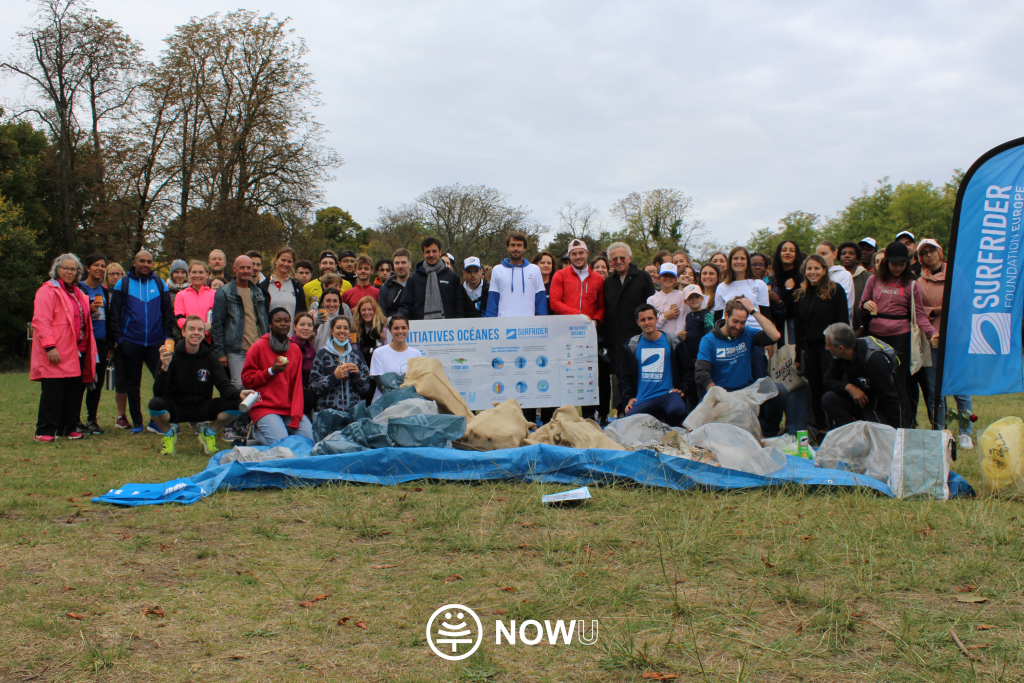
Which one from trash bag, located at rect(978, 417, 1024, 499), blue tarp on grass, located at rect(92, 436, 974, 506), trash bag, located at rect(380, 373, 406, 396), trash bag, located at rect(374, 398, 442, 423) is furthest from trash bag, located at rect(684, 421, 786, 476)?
trash bag, located at rect(380, 373, 406, 396)

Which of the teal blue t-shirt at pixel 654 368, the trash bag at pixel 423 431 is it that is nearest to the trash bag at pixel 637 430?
the teal blue t-shirt at pixel 654 368

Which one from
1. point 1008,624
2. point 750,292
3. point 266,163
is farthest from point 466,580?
point 266,163

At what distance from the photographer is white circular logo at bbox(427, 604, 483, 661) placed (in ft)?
9.00

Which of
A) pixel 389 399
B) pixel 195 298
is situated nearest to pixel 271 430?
pixel 389 399

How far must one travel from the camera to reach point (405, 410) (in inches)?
254

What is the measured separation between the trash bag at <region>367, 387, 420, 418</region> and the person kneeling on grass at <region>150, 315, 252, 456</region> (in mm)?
1485

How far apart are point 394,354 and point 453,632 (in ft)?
16.8

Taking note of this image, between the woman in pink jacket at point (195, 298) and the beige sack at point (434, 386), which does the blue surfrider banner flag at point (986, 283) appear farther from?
the woman in pink jacket at point (195, 298)

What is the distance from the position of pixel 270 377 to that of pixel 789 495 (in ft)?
16.0

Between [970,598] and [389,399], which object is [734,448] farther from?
[389,399]

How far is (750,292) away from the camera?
8.00m

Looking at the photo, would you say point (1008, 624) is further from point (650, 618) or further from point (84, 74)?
point (84, 74)

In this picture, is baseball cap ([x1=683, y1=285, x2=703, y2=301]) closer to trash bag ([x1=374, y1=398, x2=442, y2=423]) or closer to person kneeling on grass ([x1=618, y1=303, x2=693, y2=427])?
person kneeling on grass ([x1=618, y1=303, x2=693, y2=427])

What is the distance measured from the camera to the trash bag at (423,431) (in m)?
5.90
